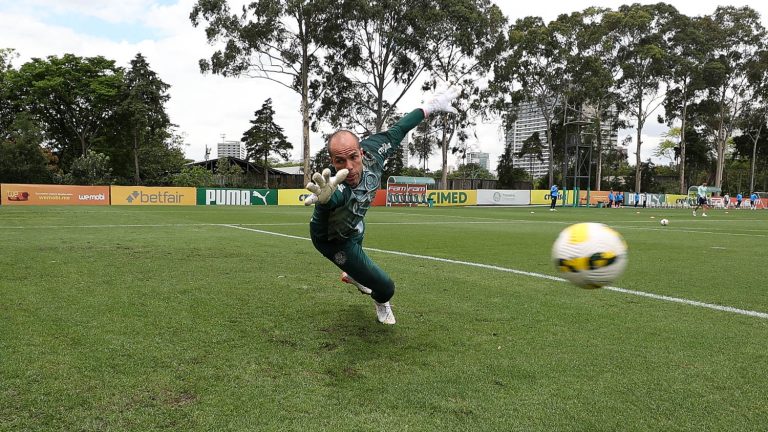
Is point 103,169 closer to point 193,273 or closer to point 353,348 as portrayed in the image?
point 193,273

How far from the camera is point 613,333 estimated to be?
14.5 feet

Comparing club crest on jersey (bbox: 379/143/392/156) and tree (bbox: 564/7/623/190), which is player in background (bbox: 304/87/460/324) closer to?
club crest on jersey (bbox: 379/143/392/156)

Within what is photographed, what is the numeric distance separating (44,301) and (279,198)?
34.9 m

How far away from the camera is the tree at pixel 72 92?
45.5m

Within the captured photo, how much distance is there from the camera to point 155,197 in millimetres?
34125

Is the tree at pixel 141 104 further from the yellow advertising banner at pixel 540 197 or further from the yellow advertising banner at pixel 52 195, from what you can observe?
the yellow advertising banner at pixel 540 197

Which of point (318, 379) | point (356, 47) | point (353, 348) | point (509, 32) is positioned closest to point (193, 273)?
point (353, 348)

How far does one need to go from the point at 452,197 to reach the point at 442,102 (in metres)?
39.7

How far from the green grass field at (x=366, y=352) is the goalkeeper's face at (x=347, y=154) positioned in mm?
1323

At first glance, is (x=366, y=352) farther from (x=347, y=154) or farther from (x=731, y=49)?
(x=731, y=49)

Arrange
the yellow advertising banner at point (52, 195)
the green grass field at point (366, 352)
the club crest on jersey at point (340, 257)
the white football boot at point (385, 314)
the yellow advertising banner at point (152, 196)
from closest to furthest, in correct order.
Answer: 1. the green grass field at point (366, 352)
2. the club crest on jersey at point (340, 257)
3. the white football boot at point (385, 314)
4. the yellow advertising banner at point (52, 195)
5. the yellow advertising banner at point (152, 196)

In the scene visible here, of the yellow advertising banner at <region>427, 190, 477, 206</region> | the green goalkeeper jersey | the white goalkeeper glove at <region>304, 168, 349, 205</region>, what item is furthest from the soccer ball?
the yellow advertising banner at <region>427, 190, 477, 206</region>

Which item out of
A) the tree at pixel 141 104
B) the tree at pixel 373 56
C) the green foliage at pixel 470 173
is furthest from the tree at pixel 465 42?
the green foliage at pixel 470 173

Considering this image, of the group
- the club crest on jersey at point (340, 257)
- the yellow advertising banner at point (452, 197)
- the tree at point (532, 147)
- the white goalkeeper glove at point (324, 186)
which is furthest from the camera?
the tree at point (532, 147)
